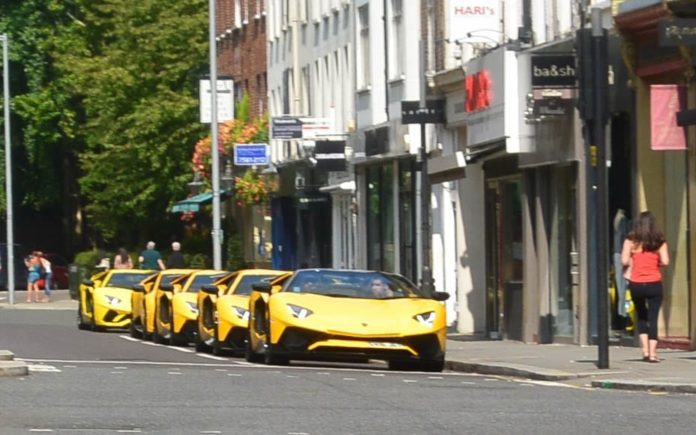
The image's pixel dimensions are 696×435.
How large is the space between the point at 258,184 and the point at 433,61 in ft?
61.4

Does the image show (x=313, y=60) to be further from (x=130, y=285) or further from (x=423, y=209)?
(x=423, y=209)

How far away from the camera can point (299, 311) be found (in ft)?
81.1

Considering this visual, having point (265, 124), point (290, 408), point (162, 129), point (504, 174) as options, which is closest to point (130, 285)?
point (504, 174)

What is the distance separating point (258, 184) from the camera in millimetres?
58406

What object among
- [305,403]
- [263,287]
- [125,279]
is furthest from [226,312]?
[125,279]

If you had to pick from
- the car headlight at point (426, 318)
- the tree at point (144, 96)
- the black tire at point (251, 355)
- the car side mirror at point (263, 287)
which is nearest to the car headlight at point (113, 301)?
the black tire at point (251, 355)

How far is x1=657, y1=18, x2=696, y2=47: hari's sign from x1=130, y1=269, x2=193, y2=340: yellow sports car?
13743mm

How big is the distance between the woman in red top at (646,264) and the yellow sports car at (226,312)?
6004 millimetres

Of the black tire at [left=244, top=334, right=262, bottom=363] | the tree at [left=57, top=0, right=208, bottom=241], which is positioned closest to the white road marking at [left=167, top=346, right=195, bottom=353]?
the black tire at [left=244, top=334, right=262, bottom=363]

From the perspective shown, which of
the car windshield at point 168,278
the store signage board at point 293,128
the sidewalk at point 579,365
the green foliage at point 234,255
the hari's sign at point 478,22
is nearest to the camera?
the sidewalk at point 579,365

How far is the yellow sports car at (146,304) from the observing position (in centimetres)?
3597

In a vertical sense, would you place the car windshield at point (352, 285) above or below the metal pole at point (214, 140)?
below

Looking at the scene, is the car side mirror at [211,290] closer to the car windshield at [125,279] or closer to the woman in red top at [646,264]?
the woman in red top at [646,264]

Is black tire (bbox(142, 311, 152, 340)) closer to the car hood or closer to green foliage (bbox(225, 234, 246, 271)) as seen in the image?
the car hood
